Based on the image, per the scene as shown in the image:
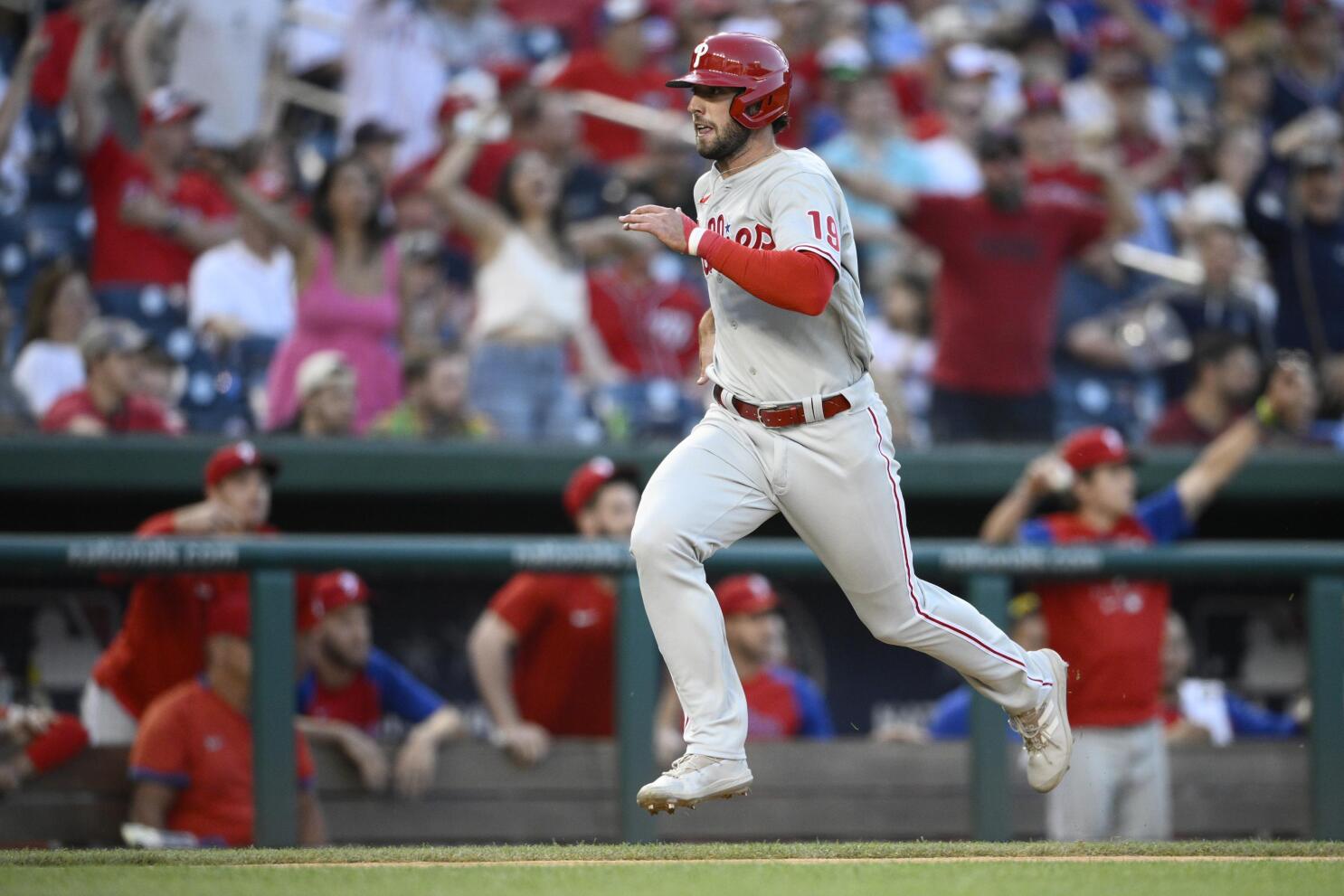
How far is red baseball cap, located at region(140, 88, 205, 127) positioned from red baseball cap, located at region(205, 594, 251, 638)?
261 centimetres

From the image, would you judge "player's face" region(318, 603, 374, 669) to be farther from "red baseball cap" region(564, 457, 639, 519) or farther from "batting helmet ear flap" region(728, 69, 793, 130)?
"batting helmet ear flap" region(728, 69, 793, 130)

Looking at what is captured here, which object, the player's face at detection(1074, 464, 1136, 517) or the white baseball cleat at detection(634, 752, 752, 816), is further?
the player's face at detection(1074, 464, 1136, 517)

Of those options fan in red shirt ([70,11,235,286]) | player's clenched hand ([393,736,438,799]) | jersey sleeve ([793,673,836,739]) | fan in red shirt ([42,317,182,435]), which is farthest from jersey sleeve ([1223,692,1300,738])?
fan in red shirt ([70,11,235,286])

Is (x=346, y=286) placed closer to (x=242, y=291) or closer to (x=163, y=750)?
(x=242, y=291)

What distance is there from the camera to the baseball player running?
386 centimetres

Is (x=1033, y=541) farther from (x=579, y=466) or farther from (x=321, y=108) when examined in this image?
(x=321, y=108)

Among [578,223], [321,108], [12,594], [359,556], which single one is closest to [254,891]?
[359,556]

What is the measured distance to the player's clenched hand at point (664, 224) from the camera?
368cm

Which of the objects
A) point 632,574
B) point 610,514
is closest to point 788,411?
point 632,574

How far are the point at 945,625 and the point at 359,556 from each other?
6.74 ft

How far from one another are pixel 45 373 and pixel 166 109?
1.38m

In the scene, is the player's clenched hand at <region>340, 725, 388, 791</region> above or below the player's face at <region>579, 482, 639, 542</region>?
below

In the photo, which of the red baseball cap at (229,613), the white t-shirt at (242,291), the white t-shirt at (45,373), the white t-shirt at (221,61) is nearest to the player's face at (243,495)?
the red baseball cap at (229,613)

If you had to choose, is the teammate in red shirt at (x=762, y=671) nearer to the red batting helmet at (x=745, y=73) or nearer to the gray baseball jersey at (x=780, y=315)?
the gray baseball jersey at (x=780, y=315)
